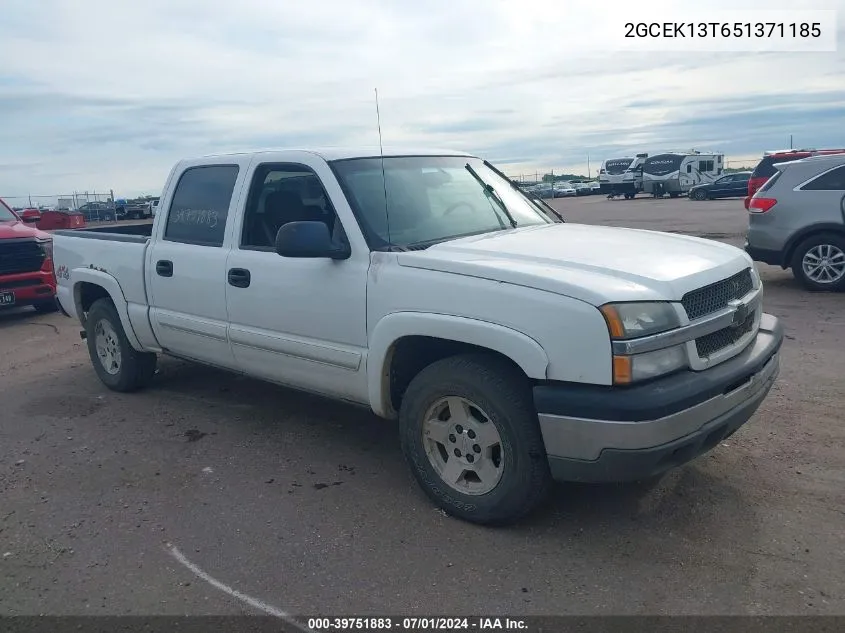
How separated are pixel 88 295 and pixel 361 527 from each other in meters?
4.10

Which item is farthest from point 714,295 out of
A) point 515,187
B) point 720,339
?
point 515,187

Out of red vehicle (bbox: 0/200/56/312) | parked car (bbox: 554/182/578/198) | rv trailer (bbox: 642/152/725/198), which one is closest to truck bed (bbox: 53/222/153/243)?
red vehicle (bbox: 0/200/56/312)

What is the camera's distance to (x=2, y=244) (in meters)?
10.0

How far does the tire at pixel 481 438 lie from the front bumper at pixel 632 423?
127 millimetres

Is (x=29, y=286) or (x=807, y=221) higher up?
(x=807, y=221)

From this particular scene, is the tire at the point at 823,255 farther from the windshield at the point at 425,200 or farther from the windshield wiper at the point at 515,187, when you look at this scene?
the windshield at the point at 425,200

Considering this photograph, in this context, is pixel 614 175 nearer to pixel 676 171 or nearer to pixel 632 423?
pixel 676 171

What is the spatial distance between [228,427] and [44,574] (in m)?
2.01

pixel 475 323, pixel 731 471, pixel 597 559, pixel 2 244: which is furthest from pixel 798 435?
pixel 2 244

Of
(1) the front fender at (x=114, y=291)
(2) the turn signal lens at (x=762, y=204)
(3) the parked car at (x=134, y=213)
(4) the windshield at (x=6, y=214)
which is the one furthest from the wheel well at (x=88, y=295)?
(3) the parked car at (x=134, y=213)

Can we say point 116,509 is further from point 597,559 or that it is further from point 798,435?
point 798,435

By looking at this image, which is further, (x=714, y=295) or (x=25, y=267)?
(x=25, y=267)

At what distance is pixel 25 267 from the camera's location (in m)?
10.3

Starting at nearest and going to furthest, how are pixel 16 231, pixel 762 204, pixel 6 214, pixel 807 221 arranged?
1. pixel 807 221
2. pixel 762 204
3. pixel 16 231
4. pixel 6 214
